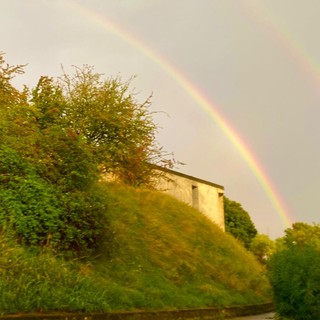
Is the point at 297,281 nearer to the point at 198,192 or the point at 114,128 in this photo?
the point at 114,128

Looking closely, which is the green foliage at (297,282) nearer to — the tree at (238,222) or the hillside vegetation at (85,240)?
the hillside vegetation at (85,240)

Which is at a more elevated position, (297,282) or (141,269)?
(141,269)

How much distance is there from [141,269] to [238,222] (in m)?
39.7

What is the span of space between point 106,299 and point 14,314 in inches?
116

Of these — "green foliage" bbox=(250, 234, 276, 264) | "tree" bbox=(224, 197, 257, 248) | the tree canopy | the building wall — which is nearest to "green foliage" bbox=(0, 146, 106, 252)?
the tree canopy

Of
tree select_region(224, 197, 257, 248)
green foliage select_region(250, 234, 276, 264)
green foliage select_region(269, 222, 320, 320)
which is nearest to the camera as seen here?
green foliage select_region(269, 222, 320, 320)

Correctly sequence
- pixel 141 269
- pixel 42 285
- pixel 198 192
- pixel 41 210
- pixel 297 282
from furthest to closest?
1. pixel 198 192
2. pixel 141 269
3. pixel 41 210
4. pixel 297 282
5. pixel 42 285

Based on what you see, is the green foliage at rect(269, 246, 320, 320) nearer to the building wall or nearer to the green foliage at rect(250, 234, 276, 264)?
the building wall

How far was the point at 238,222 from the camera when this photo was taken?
54.7m

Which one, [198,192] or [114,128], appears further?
[198,192]

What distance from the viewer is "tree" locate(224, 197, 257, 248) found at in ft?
176

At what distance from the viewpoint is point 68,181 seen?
1455cm

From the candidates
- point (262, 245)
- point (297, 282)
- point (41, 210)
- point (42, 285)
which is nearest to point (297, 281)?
point (297, 282)

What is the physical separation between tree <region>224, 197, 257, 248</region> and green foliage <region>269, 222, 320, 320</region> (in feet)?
134
